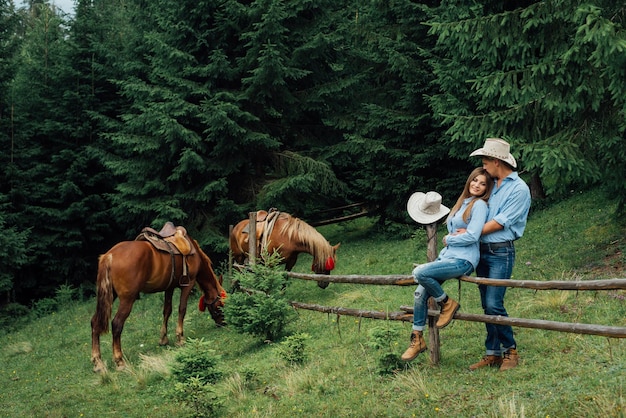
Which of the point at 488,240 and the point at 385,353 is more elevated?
the point at 488,240

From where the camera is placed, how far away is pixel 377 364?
668 cm

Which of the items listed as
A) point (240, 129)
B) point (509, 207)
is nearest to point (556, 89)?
point (509, 207)

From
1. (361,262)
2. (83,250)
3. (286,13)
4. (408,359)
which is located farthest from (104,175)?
(408,359)

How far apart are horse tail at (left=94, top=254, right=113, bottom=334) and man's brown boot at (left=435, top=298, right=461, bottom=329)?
5891mm

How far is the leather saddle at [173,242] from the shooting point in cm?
1070

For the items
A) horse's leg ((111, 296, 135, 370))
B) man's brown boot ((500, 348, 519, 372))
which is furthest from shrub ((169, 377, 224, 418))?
horse's leg ((111, 296, 135, 370))

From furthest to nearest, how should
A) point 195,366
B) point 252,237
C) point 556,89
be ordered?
point 252,237 → point 556,89 → point 195,366

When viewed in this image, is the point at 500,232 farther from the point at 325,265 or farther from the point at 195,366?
the point at 325,265

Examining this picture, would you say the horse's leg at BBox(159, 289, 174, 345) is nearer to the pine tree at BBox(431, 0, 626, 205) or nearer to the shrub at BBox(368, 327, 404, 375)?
the shrub at BBox(368, 327, 404, 375)

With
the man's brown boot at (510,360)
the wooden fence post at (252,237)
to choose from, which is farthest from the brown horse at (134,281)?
the man's brown boot at (510,360)

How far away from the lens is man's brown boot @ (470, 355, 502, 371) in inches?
237

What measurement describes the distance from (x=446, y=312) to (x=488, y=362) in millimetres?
639

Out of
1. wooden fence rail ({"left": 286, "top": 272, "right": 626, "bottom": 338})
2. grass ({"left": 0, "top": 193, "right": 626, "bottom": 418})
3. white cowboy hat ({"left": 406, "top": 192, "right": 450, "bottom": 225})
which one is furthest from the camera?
Answer: white cowboy hat ({"left": 406, "top": 192, "right": 450, "bottom": 225})

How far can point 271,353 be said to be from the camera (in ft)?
28.1
